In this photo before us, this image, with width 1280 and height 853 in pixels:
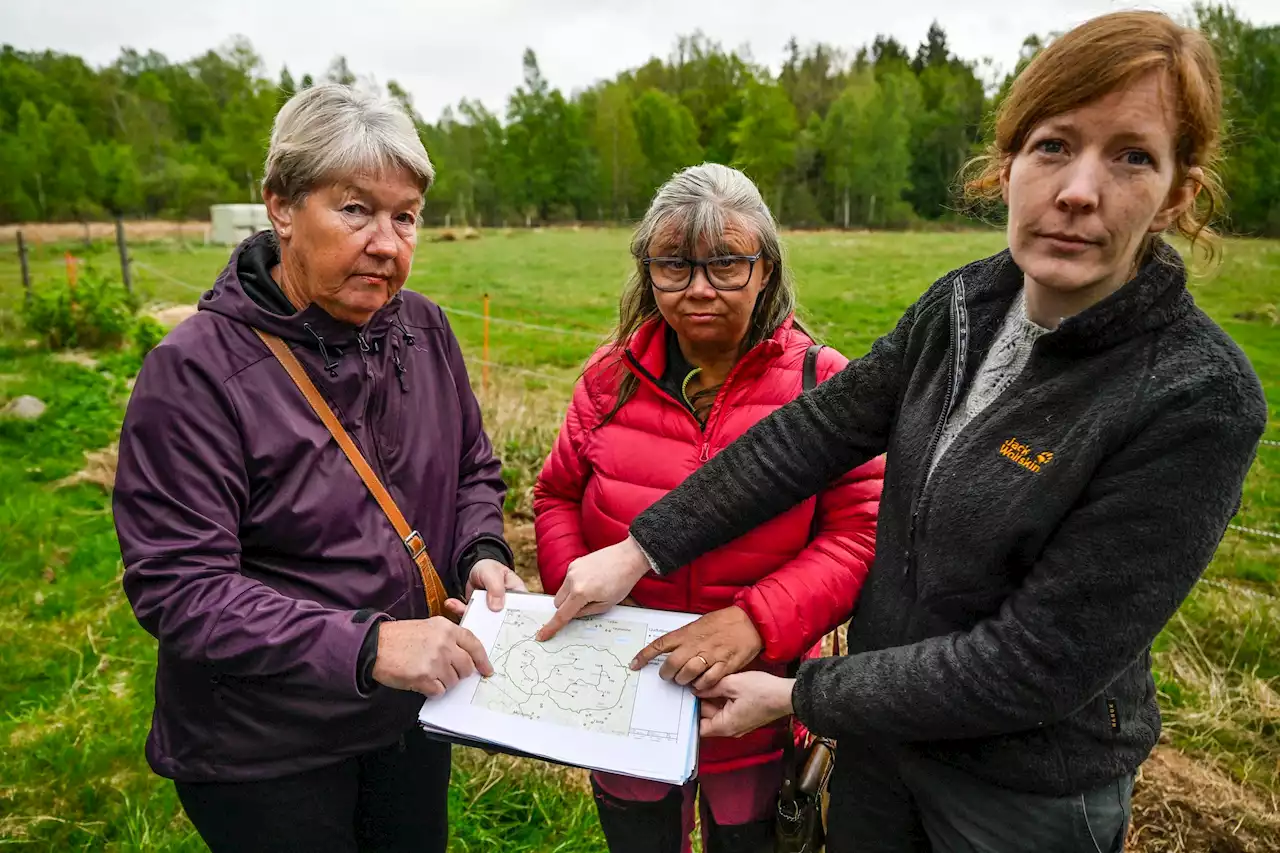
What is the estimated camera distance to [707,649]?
1823 mm

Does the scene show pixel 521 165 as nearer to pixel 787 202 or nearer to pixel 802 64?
pixel 787 202

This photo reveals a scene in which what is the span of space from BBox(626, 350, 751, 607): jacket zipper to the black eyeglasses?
0.64 ft

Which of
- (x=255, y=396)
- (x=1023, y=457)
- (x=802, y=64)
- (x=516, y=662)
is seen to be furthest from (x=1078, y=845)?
(x=802, y=64)

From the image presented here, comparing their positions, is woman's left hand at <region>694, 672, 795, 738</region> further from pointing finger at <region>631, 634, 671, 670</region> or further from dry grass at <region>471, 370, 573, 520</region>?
dry grass at <region>471, 370, 573, 520</region>

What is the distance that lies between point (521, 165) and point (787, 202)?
19.1 m

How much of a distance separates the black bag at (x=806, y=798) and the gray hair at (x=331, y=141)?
1.14 m

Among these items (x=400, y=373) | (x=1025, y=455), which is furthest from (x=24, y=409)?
(x=1025, y=455)

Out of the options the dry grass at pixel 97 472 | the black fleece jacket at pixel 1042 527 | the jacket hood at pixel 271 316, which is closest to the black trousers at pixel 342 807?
the jacket hood at pixel 271 316

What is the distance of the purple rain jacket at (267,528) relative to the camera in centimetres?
160

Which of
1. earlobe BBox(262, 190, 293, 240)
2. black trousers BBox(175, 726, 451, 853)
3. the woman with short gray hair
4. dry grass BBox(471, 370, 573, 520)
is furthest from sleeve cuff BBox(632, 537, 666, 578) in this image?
dry grass BBox(471, 370, 573, 520)

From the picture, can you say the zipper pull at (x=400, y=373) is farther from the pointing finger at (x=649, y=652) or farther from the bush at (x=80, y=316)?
the bush at (x=80, y=316)

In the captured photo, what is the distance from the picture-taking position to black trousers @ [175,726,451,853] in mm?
1841

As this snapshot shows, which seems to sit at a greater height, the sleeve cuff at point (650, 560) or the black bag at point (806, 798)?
the sleeve cuff at point (650, 560)

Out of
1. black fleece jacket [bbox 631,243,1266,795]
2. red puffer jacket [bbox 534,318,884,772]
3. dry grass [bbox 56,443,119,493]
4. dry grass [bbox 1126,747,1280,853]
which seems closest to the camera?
black fleece jacket [bbox 631,243,1266,795]
